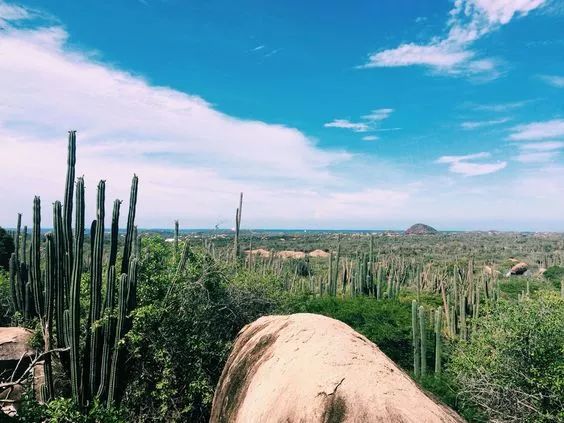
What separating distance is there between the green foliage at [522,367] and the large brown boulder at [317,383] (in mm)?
5960

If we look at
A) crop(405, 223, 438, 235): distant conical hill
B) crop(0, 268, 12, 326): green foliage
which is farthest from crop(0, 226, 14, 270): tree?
crop(405, 223, 438, 235): distant conical hill

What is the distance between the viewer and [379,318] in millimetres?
22406

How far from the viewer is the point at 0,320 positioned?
20.9 meters

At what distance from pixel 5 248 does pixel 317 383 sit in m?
34.7

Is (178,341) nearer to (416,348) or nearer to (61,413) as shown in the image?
(61,413)

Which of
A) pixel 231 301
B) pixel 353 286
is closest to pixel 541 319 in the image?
pixel 231 301

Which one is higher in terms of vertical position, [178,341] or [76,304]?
[76,304]

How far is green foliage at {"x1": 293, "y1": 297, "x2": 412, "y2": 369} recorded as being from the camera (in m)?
19.8

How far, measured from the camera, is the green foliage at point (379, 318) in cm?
1983

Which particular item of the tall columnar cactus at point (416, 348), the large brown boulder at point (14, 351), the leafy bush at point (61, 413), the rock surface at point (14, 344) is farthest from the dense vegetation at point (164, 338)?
the tall columnar cactus at point (416, 348)

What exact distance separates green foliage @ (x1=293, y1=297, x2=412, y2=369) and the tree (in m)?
23.4

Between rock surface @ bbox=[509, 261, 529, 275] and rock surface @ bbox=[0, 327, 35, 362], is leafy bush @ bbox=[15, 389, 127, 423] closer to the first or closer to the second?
rock surface @ bbox=[0, 327, 35, 362]

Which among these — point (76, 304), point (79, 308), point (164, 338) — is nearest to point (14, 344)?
point (79, 308)

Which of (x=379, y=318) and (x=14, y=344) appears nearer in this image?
(x=14, y=344)
